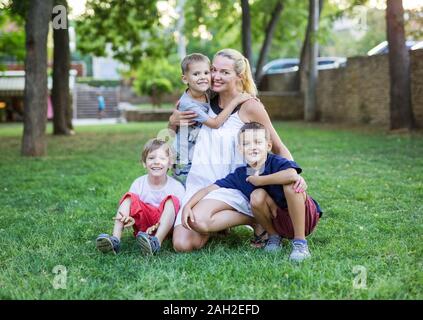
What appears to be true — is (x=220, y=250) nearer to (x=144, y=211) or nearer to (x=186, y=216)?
(x=186, y=216)

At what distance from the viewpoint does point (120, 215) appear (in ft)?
13.8

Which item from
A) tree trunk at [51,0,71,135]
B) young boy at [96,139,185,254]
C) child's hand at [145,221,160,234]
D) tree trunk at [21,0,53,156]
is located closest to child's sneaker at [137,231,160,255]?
young boy at [96,139,185,254]

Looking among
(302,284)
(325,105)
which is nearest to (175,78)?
(325,105)

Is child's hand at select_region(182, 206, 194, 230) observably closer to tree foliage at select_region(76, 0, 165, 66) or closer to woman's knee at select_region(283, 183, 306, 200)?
woman's knee at select_region(283, 183, 306, 200)

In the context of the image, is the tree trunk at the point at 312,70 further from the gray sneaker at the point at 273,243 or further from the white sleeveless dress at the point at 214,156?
the gray sneaker at the point at 273,243

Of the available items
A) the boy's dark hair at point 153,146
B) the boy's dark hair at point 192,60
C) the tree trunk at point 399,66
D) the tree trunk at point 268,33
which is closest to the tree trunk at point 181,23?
the tree trunk at point 268,33

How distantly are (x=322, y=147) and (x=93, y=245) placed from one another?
24.8 feet

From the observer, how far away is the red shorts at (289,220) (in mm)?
3967

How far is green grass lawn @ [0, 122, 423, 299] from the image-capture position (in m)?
3.18

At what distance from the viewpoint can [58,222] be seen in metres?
5.14

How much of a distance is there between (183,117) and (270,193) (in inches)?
35.6

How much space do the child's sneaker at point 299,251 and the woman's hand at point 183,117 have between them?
1.19 m

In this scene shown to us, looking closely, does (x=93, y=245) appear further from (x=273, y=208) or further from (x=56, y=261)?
(x=273, y=208)

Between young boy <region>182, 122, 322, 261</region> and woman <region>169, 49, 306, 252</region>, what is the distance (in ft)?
0.31
